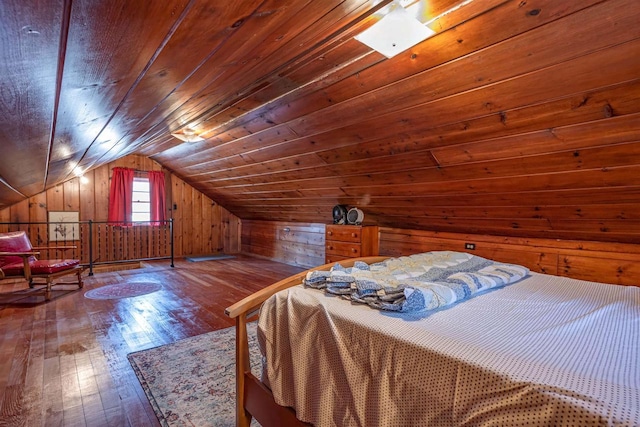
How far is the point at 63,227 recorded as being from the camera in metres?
5.59

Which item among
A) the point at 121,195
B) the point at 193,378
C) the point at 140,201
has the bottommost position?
the point at 193,378

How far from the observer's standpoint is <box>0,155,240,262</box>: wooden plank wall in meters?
5.36

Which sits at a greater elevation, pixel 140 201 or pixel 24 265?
pixel 140 201

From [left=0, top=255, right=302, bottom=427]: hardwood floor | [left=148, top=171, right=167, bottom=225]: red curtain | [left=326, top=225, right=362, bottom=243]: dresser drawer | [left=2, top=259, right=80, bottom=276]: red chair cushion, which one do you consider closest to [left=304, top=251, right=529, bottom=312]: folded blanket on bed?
[left=0, top=255, right=302, bottom=427]: hardwood floor

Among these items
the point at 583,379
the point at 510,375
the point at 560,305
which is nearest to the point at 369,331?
the point at 510,375

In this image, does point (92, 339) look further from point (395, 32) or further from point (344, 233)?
point (395, 32)

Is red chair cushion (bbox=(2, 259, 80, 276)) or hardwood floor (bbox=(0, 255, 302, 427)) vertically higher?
red chair cushion (bbox=(2, 259, 80, 276))

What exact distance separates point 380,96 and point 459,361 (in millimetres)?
1782

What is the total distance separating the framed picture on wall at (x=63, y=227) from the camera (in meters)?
5.50

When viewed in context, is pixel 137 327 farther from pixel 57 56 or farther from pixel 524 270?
pixel 524 270

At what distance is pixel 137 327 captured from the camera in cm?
294

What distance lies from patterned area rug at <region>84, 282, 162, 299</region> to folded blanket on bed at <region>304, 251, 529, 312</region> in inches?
133

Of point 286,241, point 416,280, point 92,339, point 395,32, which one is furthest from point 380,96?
point 286,241

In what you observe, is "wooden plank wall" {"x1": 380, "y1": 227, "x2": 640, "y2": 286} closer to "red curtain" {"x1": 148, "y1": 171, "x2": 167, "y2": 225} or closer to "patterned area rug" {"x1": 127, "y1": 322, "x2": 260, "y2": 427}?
"patterned area rug" {"x1": 127, "y1": 322, "x2": 260, "y2": 427}
